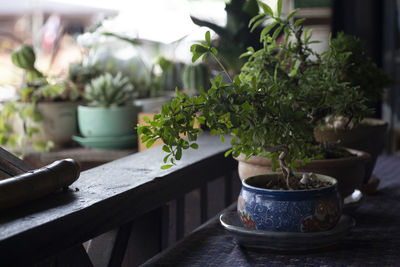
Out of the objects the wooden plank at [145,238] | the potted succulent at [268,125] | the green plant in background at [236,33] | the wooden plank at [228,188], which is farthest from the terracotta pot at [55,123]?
the potted succulent at [268,125]

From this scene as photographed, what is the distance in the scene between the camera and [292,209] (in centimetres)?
93

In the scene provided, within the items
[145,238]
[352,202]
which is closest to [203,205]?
[145,238]

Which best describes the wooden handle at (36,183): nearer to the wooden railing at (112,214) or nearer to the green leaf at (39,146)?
the wooden railing at (112,214)

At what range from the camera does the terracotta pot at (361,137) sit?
1.38 metres

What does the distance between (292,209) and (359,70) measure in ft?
1.69

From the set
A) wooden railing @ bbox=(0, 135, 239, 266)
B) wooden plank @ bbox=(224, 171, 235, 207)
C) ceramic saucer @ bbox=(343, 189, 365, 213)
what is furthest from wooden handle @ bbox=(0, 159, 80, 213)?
wooden plank @ bbox=(224, 171, 235, 207)

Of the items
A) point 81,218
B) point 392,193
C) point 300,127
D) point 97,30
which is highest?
point 97,30

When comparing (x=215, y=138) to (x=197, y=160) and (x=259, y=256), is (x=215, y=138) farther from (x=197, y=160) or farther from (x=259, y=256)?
(x=259, y=256)

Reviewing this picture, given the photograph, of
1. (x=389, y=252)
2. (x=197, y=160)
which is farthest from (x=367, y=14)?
(x=389, y=252)

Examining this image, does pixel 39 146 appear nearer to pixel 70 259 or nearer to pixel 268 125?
pixel 70 259

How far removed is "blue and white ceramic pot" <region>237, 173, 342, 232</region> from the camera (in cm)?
92

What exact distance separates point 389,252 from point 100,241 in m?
0.56

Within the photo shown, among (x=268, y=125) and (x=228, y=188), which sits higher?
(x=268, y=125)

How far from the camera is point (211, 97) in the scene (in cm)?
88
